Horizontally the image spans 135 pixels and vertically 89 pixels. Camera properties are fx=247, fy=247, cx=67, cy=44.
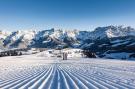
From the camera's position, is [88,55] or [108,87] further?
[88,55]

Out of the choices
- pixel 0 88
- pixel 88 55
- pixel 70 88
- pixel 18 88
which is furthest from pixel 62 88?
pixel 88 55

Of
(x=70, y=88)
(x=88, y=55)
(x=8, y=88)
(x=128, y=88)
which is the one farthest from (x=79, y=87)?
(x=88, y=55)

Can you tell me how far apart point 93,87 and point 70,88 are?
144 cm

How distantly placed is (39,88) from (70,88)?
1.82 metres

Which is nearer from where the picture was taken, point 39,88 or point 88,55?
point 39,88

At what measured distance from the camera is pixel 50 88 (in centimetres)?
1456

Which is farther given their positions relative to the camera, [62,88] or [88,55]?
[88,55]

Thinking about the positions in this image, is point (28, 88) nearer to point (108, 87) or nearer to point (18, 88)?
point (18, 88)

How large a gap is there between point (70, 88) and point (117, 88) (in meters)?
2.73

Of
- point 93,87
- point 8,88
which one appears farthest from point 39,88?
point 93,87

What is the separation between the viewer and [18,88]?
47.6 feet

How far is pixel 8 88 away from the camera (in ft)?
47.5

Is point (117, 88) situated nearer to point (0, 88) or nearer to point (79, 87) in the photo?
point (79, 87)

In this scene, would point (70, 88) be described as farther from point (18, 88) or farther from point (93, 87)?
point (18, 88)
